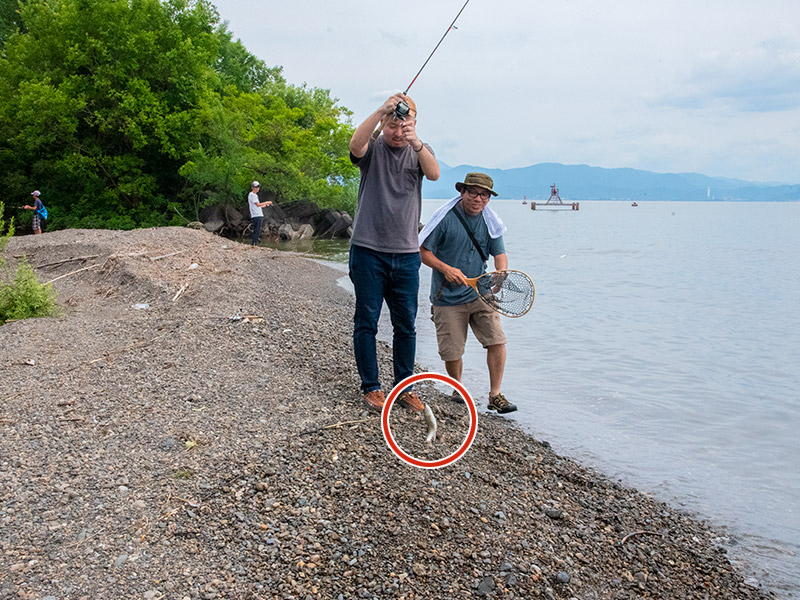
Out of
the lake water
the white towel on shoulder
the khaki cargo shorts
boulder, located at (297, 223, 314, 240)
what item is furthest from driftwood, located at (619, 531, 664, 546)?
boulder, located at (297, 223, 314, 240)

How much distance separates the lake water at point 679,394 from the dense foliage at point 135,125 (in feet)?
54.6

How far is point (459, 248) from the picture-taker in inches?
242

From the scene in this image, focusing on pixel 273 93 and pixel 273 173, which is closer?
pixel 273 173

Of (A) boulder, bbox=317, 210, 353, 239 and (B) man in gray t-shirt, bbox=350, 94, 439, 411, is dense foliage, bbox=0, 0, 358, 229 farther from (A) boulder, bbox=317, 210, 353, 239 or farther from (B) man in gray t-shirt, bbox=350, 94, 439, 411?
(B) man in gray t-shirt, bbox=350, 94, 439, 411

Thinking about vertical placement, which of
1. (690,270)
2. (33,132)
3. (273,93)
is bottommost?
(690,270)

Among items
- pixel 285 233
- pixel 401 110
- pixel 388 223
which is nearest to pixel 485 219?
pixel 388 223

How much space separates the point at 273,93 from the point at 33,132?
48.7 feet

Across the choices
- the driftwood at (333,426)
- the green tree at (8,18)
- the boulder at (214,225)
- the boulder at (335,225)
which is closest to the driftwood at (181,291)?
the driftwood at (333,426)

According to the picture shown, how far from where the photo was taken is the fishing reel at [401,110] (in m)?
4.60

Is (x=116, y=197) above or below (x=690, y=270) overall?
above

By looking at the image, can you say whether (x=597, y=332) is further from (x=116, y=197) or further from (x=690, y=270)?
(x=116, y=197)

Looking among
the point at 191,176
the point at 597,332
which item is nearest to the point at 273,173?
the point at 191,176

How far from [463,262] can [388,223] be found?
1378 millimetres

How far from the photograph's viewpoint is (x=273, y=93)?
4081 cm
